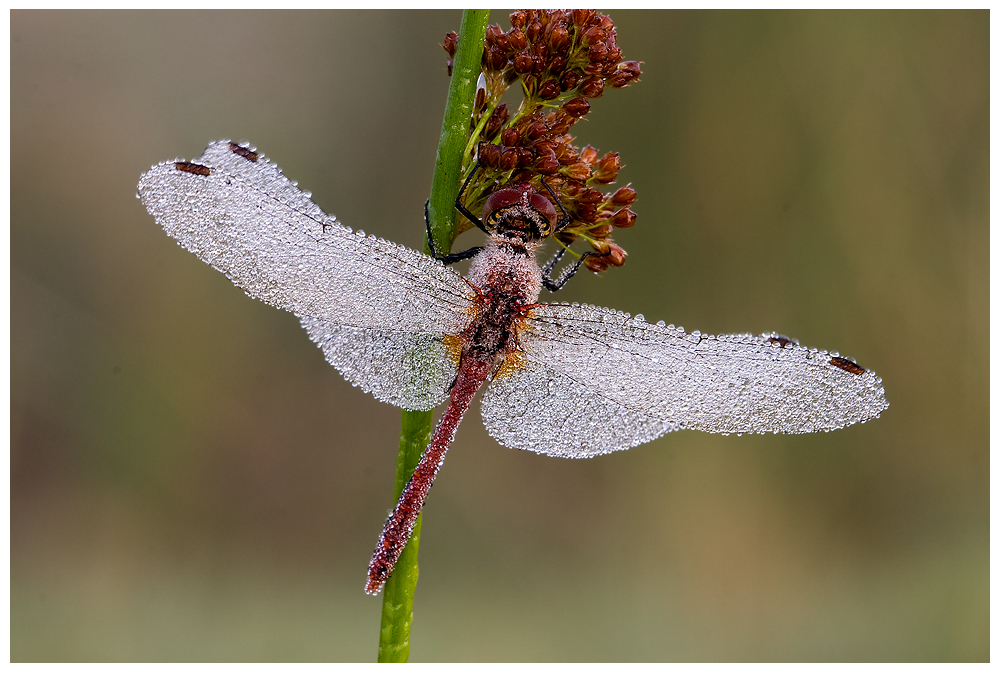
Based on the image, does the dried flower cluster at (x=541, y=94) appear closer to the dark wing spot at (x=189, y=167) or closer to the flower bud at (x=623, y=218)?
the flower bud at (x=623, y=218)

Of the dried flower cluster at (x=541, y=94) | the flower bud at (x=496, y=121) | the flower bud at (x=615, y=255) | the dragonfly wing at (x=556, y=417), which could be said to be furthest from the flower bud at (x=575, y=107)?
the dragonfly wing at (x=556, y=417)

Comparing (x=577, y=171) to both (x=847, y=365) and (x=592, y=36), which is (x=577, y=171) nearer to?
(x=592, y=36)

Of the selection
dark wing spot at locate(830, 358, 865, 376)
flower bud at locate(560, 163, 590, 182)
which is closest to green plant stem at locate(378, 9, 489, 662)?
flower bud at locate(560, 163, 590, 182)

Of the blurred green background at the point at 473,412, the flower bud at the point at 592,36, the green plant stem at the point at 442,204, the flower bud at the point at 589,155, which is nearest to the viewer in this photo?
the green plant stem at the point at 442,204

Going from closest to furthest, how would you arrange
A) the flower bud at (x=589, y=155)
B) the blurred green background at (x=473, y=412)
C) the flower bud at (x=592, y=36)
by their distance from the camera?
the flower bud at (x=592, y=36) → the flower bud at (x=589, y=155) → the blurred green background at (x=473, y=412)

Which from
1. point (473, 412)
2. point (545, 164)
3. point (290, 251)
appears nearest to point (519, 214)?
point (545, 164)

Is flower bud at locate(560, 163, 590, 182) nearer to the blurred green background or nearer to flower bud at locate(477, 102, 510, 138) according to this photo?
flower bud at locate(477, 102, 510, 138)
